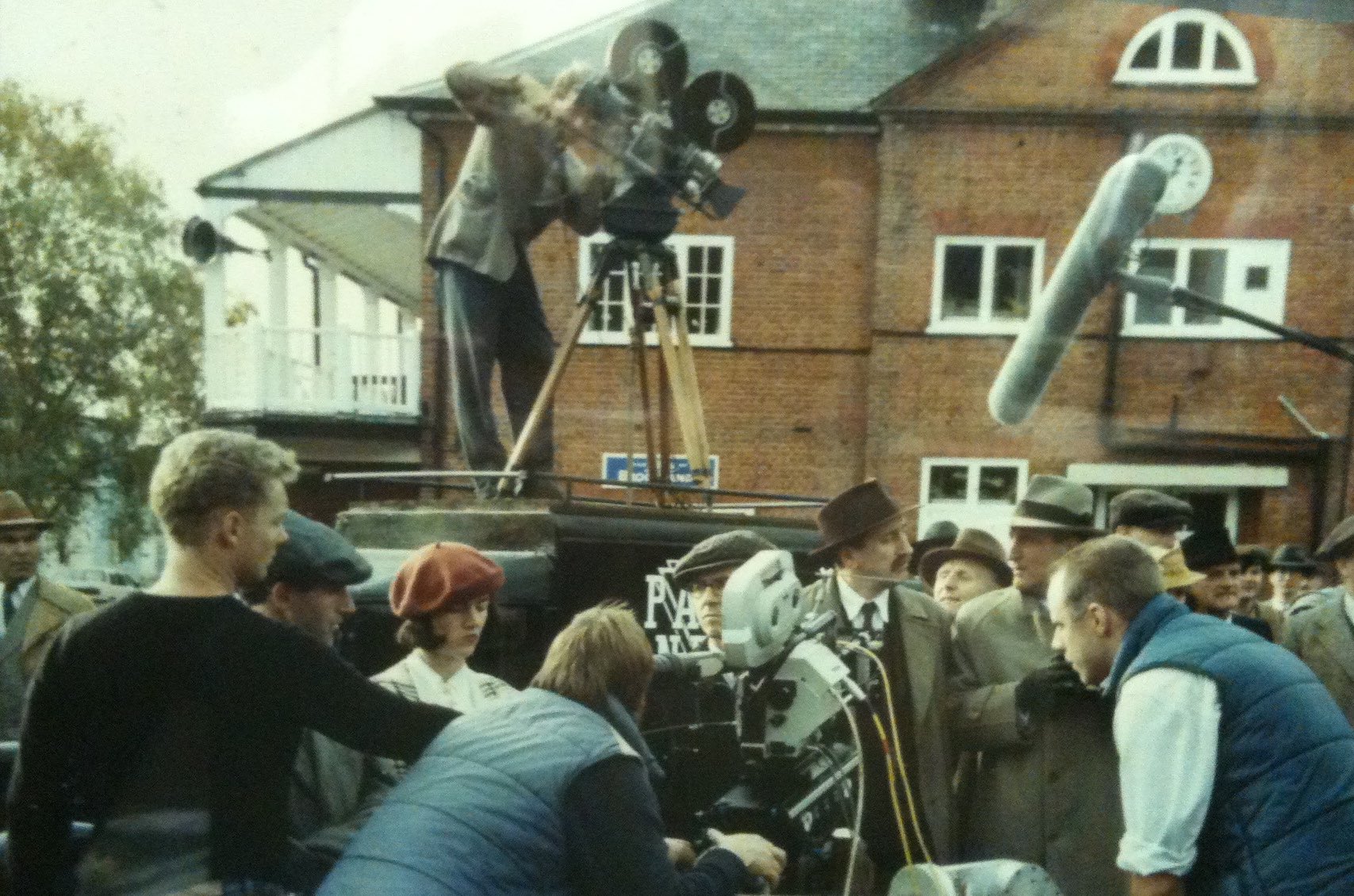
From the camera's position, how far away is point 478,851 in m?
1.40

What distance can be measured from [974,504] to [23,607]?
272cm

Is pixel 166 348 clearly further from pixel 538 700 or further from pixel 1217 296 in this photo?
pixel 1217 296

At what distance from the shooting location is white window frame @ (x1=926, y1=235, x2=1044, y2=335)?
3133mm

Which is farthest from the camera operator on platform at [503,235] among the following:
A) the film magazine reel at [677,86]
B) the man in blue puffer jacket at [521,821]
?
the man in blue puffer jacket at [521,821]

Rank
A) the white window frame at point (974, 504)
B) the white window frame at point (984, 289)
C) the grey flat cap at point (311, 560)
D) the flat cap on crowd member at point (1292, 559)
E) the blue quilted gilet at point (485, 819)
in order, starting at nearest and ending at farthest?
the blue quilted gilet at point (485, 819) < the grey flat cap at point (311, 560) < the white window frame at point (984, 289) < the white window frame at point (974, 504) < the flat cap on crowd member at point (1292, 559)

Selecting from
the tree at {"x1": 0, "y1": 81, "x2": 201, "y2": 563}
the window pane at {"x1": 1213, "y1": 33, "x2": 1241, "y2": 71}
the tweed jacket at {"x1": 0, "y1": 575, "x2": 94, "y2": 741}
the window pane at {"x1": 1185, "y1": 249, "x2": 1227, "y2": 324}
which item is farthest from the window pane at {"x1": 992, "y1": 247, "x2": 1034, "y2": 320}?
the tweed jacket at {"x1": 0, "y1": 575, "x2": 94, "y2": 741}

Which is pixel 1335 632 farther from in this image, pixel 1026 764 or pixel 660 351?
pixel 660 351

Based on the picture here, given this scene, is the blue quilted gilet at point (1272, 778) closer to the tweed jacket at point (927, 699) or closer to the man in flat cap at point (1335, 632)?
the tweed jacket at point (927, 699)

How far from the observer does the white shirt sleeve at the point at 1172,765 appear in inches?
64.8

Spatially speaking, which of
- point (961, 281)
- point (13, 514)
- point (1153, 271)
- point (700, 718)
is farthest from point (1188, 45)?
point (13, 514)

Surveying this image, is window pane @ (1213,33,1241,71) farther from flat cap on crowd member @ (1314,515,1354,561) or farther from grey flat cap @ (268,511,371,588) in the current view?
grey flat cap @ (268,511,371,588)

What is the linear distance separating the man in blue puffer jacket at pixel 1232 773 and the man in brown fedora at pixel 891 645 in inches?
24.2

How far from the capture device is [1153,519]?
2.75 metres

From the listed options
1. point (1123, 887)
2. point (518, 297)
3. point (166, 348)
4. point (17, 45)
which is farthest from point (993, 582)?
point (17, 45)
